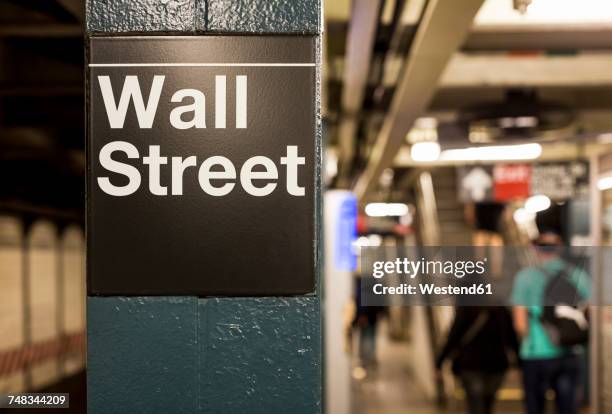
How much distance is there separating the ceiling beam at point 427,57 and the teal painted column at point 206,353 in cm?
105

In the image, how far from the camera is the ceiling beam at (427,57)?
285 centimetres

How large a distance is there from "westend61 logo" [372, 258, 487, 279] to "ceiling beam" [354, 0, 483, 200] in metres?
1.07

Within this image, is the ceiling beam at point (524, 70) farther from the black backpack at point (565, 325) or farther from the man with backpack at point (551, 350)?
the black backpack at point (565, 325)

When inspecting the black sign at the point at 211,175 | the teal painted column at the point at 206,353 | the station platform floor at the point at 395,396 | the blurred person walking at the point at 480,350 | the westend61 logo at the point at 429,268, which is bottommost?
the station platform floor at the point at 395,396

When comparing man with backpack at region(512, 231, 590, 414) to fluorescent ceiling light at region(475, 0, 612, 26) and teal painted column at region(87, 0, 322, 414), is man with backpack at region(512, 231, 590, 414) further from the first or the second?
teal painted column at region(87, 0, 322, 414)

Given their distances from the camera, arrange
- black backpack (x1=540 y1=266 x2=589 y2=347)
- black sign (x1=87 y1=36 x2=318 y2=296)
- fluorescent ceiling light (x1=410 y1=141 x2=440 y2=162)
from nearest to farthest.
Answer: black sign (x1=87 y1=36 x2=318 y2=296)
black backpack (x1=540 y1=266 x2=589 y2=347)
fluorescent ceiling light (x1=410 y1=141 x2=440 y2=162)

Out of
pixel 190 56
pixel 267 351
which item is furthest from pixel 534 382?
pixel 190 56

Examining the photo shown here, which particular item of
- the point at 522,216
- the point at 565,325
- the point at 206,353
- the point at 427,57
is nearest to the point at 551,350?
the point at 565,325

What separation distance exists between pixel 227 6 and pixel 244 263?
0.75 metres

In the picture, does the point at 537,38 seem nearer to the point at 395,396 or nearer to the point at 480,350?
the point at 480,350

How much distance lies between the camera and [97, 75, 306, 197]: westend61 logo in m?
1.98

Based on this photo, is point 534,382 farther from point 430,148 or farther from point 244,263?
point 244,263

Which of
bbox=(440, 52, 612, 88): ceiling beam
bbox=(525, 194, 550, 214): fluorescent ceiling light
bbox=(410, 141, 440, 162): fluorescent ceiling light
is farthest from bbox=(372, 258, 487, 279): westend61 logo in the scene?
bbox=(525, 194, 550, 214): fluorescent ceiling light

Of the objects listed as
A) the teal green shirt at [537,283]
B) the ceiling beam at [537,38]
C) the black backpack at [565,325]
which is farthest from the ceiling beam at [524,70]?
the teal green shirt at [537,283]
